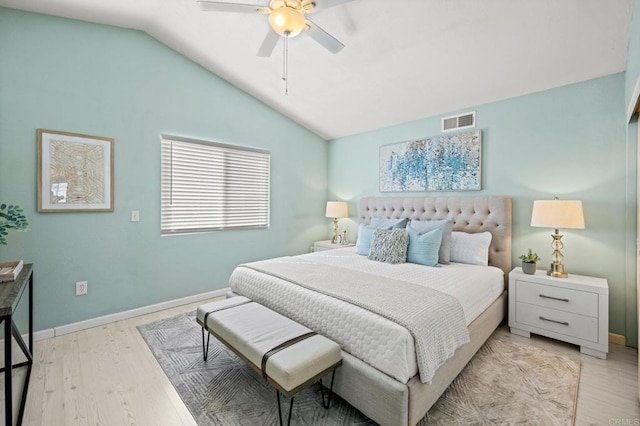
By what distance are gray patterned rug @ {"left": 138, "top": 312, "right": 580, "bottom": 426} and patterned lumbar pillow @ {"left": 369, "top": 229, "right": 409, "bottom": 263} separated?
1084 millimetres

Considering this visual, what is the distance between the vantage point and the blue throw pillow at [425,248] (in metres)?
2.92

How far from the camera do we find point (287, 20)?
2.08 meters

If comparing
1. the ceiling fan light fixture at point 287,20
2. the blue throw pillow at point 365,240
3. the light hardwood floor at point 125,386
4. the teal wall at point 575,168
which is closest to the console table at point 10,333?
the light hardwood floor at point 125,386

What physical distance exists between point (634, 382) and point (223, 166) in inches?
174

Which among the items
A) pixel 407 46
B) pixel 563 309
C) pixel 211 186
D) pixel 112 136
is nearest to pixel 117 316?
pixel 211 186

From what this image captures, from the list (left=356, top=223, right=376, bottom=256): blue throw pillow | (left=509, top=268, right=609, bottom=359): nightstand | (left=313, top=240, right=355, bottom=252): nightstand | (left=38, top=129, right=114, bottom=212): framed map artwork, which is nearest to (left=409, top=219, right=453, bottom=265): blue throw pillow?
(left=356, top=223, right=376, bottom=256): blue throw pillow

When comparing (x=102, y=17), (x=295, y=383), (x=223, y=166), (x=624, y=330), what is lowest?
(x=624, y=330)

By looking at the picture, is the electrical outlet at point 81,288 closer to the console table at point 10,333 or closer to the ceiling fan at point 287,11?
the console table at point 10,333

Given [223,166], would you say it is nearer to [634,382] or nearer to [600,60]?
[600,60]

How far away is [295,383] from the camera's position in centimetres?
148

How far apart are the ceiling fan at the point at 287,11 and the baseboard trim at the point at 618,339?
139 inches

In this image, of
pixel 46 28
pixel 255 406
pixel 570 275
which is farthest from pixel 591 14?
pixel 46 28

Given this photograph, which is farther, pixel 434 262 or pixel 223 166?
pixel 223 166

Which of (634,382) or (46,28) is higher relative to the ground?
(46,28)
